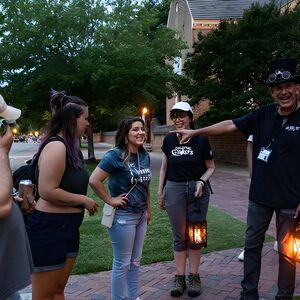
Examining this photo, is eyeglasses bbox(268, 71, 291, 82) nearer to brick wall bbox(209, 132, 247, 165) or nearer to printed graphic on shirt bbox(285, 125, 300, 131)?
printed graphic on shirt bbox(285, 125, 300, 131)

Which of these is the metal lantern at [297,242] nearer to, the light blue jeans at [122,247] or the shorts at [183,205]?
the shorts at [183,205]

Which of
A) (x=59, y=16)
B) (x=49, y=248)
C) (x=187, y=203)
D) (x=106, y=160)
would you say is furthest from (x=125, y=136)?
(x=59, y=16)

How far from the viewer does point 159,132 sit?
30344 millimetres

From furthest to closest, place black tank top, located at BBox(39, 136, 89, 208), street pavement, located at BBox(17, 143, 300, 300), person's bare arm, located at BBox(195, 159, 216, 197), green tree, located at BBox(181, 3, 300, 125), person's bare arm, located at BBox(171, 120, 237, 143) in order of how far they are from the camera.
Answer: green tree, located at BBox(181, 3, 300, 125) → street pavement, located at BBox(17, 143, 300, 300) → person's bare arm, located at BBox(195, 159, 216, 197) → person's bare arm, located at BBox(171, 120, 237, 143) → black tank top, located at BBox(39, 136, 89, 208)

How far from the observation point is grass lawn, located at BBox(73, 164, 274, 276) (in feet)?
17.4

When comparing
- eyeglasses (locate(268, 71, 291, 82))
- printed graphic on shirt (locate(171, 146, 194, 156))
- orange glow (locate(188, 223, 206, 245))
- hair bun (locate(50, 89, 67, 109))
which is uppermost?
eyeglasses (locate(268, 71, 291, 82))

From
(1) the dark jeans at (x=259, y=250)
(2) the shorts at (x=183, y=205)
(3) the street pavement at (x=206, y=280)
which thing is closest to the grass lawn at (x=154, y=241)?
(3) the street pavement at (x=206, y=280)

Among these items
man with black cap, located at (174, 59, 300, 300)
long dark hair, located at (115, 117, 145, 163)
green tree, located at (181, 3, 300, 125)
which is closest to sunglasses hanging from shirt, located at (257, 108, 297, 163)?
man with black cap, located at (174, 59, 300, 300)

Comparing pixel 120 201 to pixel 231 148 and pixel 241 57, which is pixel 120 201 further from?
pixel 231 148

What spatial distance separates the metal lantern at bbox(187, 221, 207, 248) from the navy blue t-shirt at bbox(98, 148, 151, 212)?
749 mm

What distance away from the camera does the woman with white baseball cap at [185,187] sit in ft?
13.8

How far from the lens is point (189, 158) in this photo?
13.8ft

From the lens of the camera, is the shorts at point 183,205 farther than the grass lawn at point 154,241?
No

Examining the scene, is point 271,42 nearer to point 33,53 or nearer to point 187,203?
point 33,53
